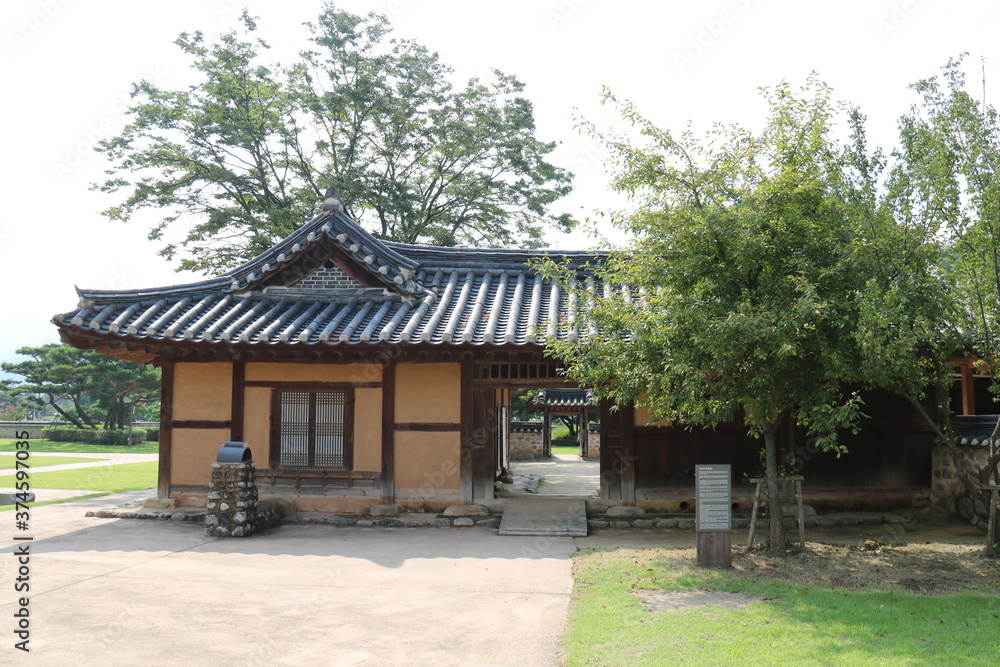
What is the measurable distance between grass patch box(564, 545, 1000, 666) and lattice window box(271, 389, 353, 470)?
5809 millimetres

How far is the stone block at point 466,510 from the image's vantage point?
12281 millimetres

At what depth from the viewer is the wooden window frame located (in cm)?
1281

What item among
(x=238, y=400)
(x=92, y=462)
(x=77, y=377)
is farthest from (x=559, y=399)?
(x=77, y=377)

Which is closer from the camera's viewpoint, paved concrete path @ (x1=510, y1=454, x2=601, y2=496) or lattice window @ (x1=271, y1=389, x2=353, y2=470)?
lattice window @ (x1=271, y1=389, x2=353, y2=470)

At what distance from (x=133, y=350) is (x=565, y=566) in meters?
8.61

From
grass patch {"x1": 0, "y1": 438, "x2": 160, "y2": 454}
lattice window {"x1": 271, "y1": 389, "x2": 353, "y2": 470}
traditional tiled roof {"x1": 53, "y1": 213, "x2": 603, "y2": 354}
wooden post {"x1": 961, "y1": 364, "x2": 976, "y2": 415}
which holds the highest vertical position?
traditional tiled roof {"x1": 53, "y1": 213, "x2": 603, "y2": 354}

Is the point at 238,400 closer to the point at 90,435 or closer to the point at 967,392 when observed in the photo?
the point at 967,392

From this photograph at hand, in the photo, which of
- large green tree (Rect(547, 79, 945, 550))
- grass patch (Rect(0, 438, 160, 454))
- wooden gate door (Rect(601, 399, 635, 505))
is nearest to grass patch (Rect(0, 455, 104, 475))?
grass patch (Rect(0, 438, 160, 454))

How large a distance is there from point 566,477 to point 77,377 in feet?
97.8

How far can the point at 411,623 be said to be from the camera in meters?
6.62

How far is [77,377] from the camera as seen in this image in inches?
1486

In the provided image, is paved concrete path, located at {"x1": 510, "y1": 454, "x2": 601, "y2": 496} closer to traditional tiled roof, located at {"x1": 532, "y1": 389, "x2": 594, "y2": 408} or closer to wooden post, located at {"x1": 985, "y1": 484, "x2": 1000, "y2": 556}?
traditional tiled roof, located at {"x1": 532, "y1": 389, "x2": 594, "y2": 408}

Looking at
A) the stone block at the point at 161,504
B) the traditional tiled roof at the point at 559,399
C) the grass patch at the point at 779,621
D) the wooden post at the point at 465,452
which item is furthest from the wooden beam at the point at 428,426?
the traditional tiled roof at the point at 559,399

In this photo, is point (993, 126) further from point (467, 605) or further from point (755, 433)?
point (467, 605)
